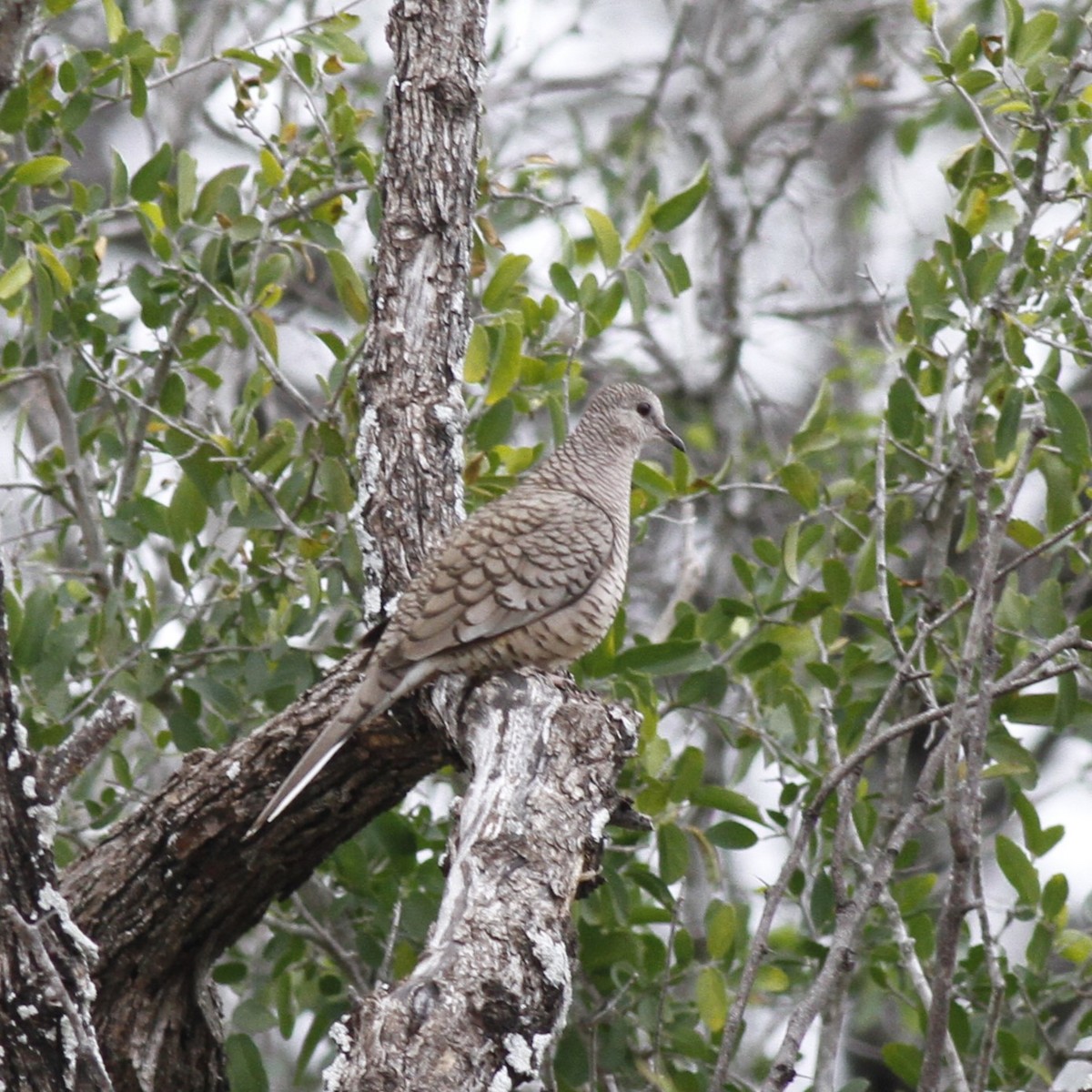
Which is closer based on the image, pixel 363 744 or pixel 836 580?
pixel 363 744

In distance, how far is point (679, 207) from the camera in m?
4.59

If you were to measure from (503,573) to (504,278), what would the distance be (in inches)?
40.8

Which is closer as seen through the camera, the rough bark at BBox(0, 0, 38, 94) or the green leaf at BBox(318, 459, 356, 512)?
the rough bark at BBox(0, 0, 38, 94)

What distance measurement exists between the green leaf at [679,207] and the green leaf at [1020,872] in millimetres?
1896

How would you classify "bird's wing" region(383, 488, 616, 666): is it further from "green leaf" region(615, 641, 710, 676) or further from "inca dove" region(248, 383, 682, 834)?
"green leaf" region(615, 641, 710, 676)

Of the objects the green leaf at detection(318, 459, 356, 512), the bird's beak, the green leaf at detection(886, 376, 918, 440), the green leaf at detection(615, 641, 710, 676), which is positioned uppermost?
the bird's beak

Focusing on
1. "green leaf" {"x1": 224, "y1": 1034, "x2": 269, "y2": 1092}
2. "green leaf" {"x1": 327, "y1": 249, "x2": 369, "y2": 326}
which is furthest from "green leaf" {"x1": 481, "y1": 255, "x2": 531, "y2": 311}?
"green leaf" {"x1": 224, "y1": 1034, "x2": 269, "y2": 1092}

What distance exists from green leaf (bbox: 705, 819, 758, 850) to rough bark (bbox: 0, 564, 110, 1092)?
6.80ft

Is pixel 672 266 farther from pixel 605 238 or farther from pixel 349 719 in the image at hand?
pixel 349 719

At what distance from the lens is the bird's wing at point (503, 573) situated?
3.65 m

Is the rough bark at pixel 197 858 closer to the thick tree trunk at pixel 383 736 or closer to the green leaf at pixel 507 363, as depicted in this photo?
the thick tree trunk at pixel 383 736

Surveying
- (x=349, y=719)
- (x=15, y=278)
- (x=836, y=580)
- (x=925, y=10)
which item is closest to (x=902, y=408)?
(x=836, y=580)

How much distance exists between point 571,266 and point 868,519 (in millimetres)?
1135

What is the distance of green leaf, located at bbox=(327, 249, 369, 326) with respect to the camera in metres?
4.39
